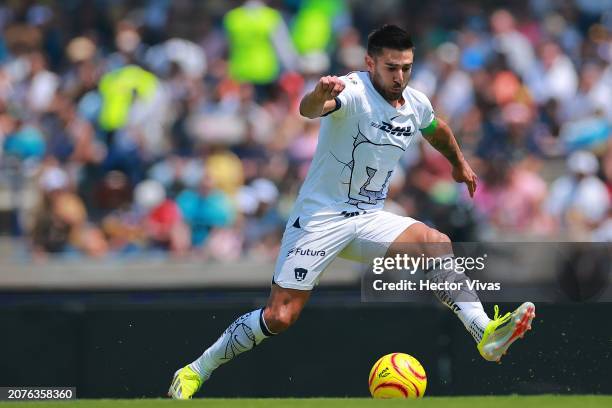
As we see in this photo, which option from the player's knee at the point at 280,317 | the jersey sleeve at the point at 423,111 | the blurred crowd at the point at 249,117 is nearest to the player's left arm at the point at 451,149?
the jersey sleeve at the point at 423,111

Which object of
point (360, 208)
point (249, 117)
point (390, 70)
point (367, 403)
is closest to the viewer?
point (367, 403)

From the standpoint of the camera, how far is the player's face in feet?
29.8

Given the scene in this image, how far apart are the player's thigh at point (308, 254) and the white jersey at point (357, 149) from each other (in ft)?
0.32

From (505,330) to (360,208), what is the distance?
127 centimetres

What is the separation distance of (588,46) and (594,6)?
139cm

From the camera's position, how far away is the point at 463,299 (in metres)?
9.32

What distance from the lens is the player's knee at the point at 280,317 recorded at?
9336 mm

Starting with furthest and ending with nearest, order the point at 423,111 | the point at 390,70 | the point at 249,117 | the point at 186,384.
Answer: the point at 249,117 < the point at 186,384 < the point at 423,111 < the point at 390,70

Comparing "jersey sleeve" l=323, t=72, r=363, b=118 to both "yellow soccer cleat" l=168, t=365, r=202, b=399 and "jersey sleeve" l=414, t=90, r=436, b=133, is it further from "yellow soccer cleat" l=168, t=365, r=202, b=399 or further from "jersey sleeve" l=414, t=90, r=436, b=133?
"yellow soccer cleat" l=168, t=365, r=202, b=399

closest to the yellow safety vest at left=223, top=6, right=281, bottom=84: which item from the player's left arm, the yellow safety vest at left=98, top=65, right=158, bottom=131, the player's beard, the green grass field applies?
the yellow safety vest at left=98, top=65, right=158, bottom=131

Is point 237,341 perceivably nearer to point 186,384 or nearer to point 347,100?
point 186,384

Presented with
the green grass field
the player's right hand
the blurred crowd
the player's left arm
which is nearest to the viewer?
the player's right hand

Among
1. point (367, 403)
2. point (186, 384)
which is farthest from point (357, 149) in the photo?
point (186, 384)

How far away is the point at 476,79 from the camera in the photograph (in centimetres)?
1636
